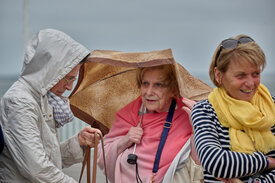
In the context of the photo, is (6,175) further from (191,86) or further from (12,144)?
(191,86)

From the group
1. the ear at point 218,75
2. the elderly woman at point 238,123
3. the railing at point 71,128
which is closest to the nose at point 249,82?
the elderly woman at point 238,123

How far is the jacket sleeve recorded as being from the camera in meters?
2.24

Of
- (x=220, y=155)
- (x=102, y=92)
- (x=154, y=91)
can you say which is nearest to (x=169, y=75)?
(x=154, y=91)

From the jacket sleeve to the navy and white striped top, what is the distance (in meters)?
0.97

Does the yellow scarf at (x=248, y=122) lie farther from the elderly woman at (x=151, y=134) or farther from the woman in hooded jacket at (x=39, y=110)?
the woman in hooded jacket at (x=39, y=110)

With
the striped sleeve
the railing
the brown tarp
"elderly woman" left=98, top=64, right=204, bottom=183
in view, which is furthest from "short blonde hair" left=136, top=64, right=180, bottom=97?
the railing

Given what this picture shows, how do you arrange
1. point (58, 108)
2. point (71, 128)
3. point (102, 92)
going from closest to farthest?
point (58, 108), point (102, 92), point (71, 128)

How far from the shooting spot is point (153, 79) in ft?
9.12

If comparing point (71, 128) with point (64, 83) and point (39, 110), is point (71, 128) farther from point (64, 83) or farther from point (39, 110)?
point (39, 110)

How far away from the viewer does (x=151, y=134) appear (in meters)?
2.77

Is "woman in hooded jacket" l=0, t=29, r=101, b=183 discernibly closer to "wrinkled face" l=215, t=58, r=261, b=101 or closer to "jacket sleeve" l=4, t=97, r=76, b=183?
"jacket sleeve" l=4, t=97, r=76, b=183

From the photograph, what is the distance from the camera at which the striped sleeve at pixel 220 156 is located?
69.7 inches

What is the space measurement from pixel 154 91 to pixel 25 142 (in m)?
1.01

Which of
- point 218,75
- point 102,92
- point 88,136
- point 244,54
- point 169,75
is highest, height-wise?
point 244,54
